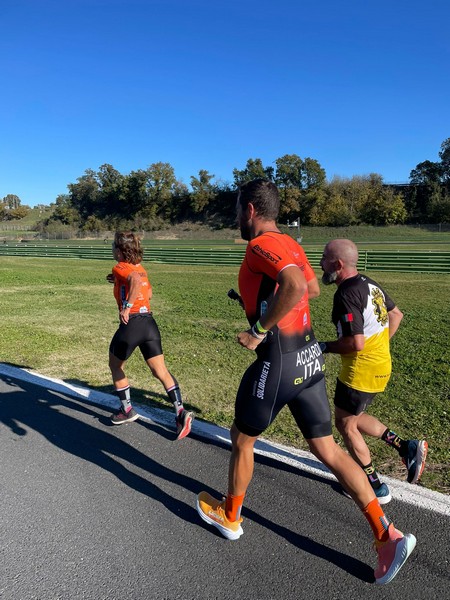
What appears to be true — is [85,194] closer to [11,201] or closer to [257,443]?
[11,201]

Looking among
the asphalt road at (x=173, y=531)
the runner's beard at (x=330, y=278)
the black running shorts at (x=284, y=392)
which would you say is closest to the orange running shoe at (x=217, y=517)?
the asphalt road at (x=173, y=531)

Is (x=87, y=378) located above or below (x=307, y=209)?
below

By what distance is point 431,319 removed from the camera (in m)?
9.82

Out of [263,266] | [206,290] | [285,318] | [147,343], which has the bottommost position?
[206,290]

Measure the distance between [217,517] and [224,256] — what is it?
26295 mm

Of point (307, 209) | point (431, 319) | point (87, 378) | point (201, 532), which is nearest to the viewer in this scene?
point (201, 532)

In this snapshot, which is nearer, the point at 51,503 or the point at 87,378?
the point at 51,503

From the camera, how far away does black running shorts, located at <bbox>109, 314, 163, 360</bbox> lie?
4.40 m

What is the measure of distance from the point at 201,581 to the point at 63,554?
837mm

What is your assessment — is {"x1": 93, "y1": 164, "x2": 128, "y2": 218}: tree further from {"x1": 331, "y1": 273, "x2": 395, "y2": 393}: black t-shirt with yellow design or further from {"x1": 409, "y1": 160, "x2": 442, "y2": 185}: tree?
{"x1": 331, "y1": 273, "x2": 395, "y2": 393}: black t-shirt with yellow design

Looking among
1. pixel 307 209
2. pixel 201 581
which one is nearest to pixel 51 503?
pixel 201 581

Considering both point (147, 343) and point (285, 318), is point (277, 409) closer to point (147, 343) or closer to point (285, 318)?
point (285, 318)

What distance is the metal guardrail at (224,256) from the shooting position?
73.0 ft

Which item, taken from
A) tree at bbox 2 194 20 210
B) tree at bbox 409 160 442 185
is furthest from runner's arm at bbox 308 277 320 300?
tree at bbox 2 194 20 210
